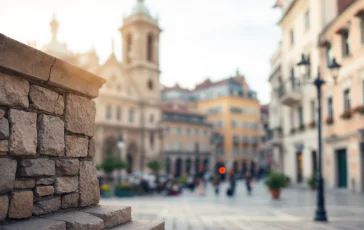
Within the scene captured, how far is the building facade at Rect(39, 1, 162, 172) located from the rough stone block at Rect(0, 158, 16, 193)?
49.3 m

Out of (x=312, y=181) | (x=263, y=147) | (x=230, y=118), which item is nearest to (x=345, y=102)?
(x=312, y=181)

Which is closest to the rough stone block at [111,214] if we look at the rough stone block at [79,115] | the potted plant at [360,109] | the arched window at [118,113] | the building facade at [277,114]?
the rough stone block at [79,115]

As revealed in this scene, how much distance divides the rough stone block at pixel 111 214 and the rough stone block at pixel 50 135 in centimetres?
72

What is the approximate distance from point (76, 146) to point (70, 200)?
56 centimetres

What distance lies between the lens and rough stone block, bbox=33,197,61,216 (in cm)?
359

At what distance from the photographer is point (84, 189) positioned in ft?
13.9

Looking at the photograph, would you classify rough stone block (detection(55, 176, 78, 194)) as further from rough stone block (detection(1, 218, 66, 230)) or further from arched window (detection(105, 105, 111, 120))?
arched window (detection(105, 105, 111, 120))

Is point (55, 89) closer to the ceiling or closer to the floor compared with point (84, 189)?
closer to the ceiling

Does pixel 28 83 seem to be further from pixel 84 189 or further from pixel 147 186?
pixel 147 186

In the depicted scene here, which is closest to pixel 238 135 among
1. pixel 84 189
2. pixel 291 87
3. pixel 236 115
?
pixel 236 115

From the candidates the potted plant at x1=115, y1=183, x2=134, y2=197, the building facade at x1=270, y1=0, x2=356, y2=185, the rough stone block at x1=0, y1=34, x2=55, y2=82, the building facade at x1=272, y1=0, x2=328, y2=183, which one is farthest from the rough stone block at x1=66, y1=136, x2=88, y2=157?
the building facade at x1=272, y1=0, x2=328, y2=183

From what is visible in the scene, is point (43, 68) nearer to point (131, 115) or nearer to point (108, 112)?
point (108, 112)

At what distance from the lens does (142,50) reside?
59.3 m

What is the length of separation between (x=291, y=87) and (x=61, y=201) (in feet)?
89.5
